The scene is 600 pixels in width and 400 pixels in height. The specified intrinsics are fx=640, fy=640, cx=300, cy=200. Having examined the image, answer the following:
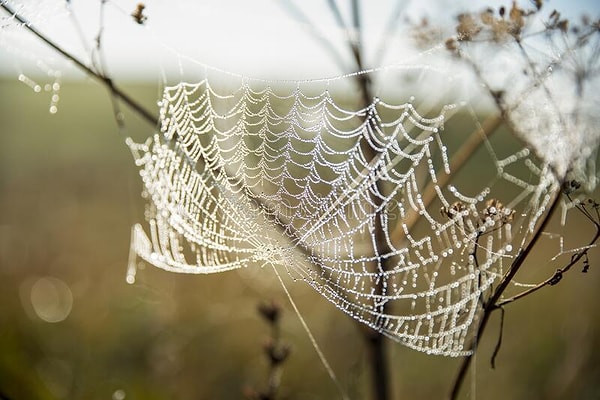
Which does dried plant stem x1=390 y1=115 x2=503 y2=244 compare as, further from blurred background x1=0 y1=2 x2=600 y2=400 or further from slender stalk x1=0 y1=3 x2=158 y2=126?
slender stalk x1=0 y1=3 x2=158 y2=126

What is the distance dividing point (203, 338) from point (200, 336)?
0.10ft

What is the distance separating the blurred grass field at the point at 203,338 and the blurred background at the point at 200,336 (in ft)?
0.04

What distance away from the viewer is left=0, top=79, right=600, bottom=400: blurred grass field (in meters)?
3.60

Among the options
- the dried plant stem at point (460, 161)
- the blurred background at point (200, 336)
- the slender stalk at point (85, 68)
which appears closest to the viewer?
the slender stalk at point (85, 68)

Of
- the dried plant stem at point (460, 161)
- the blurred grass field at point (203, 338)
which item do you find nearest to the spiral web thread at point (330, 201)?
the dried plant stem at point (460, 161)

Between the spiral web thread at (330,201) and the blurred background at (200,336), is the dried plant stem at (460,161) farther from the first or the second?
the blurred background at (200,336)

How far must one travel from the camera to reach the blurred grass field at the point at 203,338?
360cm

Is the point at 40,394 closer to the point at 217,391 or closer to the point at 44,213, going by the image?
the point at 217,391

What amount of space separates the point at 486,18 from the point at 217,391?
11.0 feet

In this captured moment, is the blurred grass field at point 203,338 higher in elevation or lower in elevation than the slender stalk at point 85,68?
lower

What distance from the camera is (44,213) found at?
35.4 ft

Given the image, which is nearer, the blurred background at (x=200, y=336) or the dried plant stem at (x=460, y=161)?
the dried plant stem at (x=460, y=161)

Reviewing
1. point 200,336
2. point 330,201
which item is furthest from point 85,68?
point 200,336

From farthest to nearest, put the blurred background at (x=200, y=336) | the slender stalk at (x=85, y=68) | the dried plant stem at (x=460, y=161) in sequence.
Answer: the blurred background at (x=200, y=336) → the dried plant stem at (x=460, y=161) → the slender stalk at (x=85, y=68)
